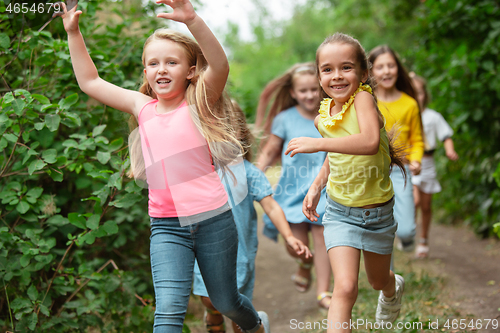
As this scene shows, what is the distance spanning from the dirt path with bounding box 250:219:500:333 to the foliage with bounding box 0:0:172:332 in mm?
1451

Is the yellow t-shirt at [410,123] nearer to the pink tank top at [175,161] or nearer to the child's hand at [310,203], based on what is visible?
the child's hand at [310,203]

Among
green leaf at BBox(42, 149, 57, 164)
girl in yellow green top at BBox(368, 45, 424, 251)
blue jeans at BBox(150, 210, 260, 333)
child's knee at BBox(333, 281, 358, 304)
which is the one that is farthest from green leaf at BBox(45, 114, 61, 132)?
girl in yellow green top at BBox(368, 45, 424, 251)

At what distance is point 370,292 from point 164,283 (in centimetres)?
220

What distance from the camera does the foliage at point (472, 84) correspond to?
14.5ft

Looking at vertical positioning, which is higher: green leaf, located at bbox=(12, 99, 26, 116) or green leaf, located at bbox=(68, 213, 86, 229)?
green leaf, located at bbox=(12, 99, 26, 116)

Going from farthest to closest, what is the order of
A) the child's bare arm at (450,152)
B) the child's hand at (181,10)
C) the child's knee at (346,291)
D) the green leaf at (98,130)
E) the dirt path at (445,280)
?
the child's bare arm at (450,152)
the dirt path at (445,280)
the green leaf at (98,130)
the child's knee at (346,291)
the child's hand at (181,10)

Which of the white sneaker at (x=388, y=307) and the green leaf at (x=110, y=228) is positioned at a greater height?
the green leaf at (x=110, y=228)

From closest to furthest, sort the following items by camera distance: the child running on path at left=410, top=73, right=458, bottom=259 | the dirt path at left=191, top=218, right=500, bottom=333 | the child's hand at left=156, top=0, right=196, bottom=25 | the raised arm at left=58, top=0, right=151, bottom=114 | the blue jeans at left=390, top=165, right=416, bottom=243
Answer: the child's hand at left=156, top=0, right=196, bottom=25 < the raised arm at left=58, top=0, right=151, bottom=114 < the dirt path at left=191, top=218, right=500, bottom=333 < the blue jeans at left=390, top=165, right=416, bottom=243 < the child running on path at left=410, top=73, right=458, bottom=259

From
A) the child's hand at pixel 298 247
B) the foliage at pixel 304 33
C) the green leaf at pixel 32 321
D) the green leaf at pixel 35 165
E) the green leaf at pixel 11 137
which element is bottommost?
the green leaf at pixel 32 321

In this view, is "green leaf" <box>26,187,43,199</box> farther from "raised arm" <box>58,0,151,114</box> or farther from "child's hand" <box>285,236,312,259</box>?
"child's hand" <box>285,236,312,259</box>

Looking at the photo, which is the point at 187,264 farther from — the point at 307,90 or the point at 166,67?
the point at 307,90

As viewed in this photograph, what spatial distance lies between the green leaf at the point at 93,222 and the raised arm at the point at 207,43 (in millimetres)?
901

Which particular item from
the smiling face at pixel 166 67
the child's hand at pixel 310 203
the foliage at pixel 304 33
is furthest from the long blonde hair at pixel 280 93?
the smiling face at pixel 166 67

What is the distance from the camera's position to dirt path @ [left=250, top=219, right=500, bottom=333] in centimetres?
333
